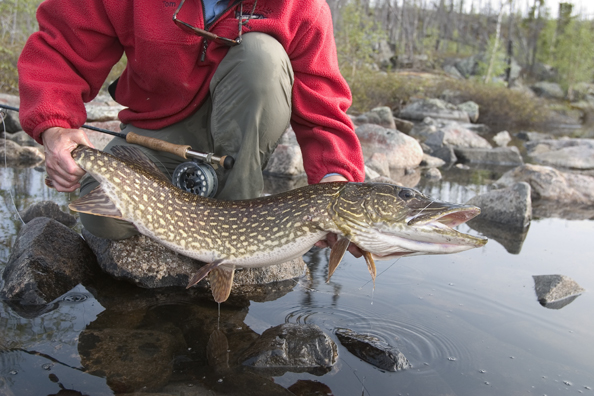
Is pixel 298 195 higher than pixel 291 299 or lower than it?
higher

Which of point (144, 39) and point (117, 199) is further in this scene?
point (144, 39)

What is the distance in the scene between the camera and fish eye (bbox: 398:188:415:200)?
2.24 metres

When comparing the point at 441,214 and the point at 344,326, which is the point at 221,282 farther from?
the point at 441,214

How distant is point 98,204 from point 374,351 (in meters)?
1.49

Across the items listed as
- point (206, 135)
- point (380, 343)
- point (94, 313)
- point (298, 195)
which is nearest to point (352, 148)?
point (298, 195)

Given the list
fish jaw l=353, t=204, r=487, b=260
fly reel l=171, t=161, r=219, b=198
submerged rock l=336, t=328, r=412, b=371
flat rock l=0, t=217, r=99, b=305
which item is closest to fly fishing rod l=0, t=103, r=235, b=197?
fly reel l=171, t=161, r=219, b=198

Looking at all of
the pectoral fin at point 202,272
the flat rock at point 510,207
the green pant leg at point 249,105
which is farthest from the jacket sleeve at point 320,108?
the flat rock at point 510,207

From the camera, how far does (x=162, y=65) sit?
9.07ft

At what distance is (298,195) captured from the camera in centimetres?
236

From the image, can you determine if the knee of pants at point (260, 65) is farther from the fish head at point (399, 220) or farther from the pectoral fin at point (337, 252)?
the pectoral fin at point (337, 252)

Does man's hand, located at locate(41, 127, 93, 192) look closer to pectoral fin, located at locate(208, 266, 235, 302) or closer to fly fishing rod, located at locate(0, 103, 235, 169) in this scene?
fly fishing rod, located at locate(0, 103, 235, 169)

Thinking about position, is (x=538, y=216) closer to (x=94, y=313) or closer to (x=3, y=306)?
(x=94, y=313)

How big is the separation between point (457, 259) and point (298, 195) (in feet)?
6.13

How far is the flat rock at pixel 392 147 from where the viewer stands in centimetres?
884
